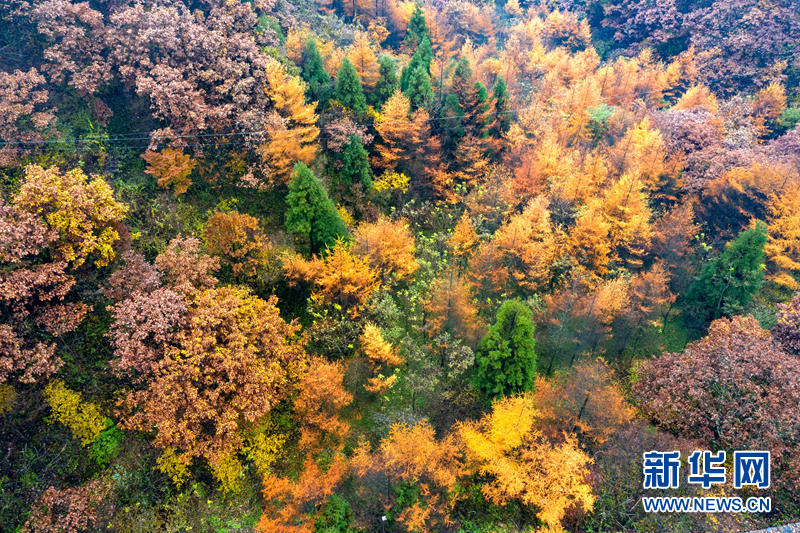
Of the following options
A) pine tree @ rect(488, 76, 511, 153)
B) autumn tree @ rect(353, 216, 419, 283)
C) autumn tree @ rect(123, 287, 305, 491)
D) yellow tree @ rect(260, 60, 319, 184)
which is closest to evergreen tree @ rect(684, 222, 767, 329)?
pine tree @ rect(488, 76, 511, 153)

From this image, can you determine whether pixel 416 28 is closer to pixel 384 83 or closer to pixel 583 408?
pixel 384 83

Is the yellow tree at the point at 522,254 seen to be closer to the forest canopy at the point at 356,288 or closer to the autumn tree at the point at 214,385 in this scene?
the forest canopy at the point at 356,288

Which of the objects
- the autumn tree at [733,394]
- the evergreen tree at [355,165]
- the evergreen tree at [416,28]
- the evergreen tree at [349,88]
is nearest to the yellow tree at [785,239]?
the autumn tree at [733,394]

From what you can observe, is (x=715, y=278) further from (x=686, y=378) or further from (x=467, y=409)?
(x=467, y=409)

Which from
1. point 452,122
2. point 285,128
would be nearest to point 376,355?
point 285,128

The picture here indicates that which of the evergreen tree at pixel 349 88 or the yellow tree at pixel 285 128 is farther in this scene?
the evergreen tree at pixel 349 88

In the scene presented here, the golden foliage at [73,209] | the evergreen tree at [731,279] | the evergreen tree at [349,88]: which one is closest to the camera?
the golden foliage at [73,209]

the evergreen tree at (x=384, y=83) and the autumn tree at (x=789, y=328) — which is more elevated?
the evergreen tree at (x=384, y=83)

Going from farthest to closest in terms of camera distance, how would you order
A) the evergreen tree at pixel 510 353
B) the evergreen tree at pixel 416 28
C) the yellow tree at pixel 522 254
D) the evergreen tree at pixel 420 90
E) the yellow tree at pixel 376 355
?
the evergreen tree at pixel 416 28 → the evergreen tree at pixel 420 90 → the yellow tree at pixel 522 254 → the yellow tree at pixel 376 355 → the evergreen tree at pixel 510 353
